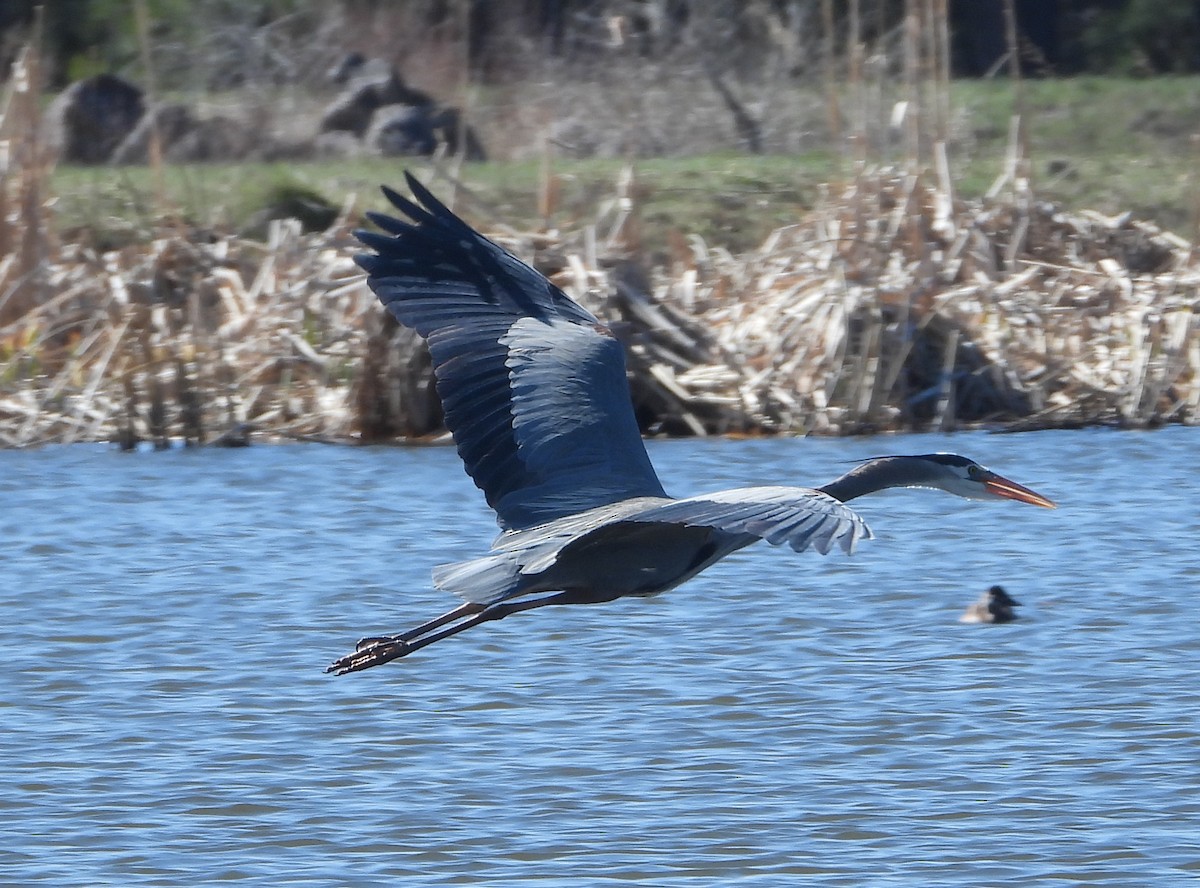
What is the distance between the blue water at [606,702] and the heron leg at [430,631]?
376 mm

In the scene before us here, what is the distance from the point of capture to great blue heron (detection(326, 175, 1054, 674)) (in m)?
5.43

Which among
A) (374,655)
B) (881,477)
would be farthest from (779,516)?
(374,655)

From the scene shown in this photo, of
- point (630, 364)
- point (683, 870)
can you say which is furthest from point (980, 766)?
point (630, 364)

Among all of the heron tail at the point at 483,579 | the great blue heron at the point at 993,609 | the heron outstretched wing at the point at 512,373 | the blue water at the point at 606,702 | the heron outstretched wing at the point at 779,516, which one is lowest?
the blue water at the point at 606,702

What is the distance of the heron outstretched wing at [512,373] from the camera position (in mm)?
5469

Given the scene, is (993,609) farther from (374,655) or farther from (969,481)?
(374,655)

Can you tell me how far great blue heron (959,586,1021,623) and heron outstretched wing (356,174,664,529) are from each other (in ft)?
8.03

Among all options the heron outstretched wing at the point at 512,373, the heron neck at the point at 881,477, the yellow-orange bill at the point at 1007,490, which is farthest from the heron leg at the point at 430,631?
the yellow-orange bill at the point at 1007,490

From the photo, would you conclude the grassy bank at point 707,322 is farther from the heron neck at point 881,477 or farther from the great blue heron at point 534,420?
the great blue heron at point 534,420

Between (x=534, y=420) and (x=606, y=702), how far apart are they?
144 cm

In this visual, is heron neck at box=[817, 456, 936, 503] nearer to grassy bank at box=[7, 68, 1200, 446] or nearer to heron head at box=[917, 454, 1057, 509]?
heron head at box=[917, 454, 1057, 509]

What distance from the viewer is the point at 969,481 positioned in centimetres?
586

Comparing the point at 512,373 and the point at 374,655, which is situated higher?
the point at 512,373

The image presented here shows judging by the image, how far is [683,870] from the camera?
5.10m
